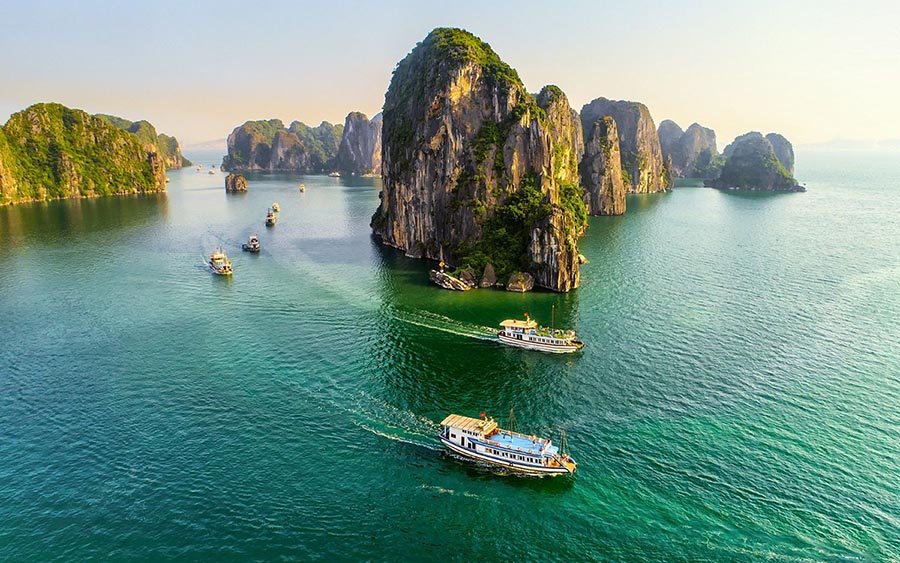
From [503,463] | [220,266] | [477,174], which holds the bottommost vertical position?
[503,463]

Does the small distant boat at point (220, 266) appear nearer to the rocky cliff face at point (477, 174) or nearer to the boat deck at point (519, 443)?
the rocky cliff face at point (477, 174)

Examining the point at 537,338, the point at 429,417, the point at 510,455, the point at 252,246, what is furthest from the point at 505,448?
the point at 252,246

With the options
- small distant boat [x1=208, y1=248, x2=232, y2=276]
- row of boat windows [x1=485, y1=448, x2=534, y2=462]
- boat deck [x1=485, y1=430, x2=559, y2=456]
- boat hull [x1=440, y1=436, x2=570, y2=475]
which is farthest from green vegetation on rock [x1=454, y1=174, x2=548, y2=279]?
row of boat windows [x1=485, y1=448, x2=534, y2=462]

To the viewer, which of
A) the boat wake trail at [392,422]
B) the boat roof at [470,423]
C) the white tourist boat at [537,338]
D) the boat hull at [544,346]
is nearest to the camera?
the boat roof at [470,423]

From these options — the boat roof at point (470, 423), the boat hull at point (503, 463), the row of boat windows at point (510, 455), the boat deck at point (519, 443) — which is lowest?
the boat hull at point (503, 463)

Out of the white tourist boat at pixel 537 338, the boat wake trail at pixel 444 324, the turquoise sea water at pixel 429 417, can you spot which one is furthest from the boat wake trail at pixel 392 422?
the boat wake trail at pixel 444 324

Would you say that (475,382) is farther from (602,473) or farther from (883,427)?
(883,427)

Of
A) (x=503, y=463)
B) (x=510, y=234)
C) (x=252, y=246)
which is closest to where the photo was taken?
(x=503, y=463)

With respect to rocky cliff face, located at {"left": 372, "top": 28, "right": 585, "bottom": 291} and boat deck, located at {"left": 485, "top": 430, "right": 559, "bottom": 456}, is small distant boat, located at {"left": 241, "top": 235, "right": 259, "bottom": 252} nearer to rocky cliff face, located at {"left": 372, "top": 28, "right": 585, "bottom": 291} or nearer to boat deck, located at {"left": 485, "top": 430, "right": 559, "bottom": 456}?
rocky cliff face, located at {"left": 372, "top": 28, "right": 585, "bottom": 291}

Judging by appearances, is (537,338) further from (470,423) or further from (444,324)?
(470,423)
